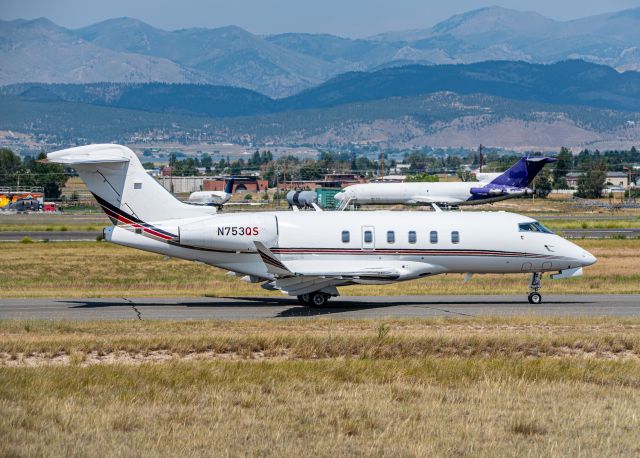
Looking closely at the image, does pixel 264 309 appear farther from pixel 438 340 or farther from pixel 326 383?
pixel 326 383

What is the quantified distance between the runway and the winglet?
111 cm

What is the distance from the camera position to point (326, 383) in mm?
18531

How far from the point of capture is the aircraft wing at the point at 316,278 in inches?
1193

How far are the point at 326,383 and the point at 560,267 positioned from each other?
51.6ft

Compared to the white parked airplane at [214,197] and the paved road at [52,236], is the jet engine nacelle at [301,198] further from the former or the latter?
the paved road at [52,236]

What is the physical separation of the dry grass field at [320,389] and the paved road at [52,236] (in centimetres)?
3976

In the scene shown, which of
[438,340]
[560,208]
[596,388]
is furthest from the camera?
[560,208]

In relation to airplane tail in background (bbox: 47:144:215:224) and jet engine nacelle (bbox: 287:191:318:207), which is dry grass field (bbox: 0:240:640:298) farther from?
jet engine nacelle (bbox: 287:191:318:207)

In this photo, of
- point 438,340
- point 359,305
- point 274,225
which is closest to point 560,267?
point 359,305

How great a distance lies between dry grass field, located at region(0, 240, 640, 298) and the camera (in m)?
36.6

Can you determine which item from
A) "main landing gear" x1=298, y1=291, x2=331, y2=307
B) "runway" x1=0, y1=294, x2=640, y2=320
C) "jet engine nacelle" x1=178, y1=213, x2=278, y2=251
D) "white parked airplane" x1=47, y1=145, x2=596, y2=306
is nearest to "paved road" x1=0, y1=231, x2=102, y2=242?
"white parked airplane" x1=47, y1=145, x2=596, y2=306

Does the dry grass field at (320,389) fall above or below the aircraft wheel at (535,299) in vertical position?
above

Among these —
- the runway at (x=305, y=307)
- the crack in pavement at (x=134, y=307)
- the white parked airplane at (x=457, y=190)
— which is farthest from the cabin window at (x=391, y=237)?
the white parked airplane at (x=457, y=190)

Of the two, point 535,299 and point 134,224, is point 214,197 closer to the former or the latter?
point 134,224
